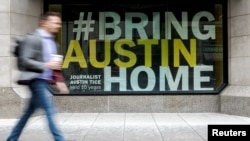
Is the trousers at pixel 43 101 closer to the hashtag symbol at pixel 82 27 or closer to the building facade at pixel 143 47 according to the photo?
the building facade at pixel 143 47

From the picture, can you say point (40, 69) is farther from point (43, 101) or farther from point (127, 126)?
point (127, 126)

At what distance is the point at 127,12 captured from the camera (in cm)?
1240

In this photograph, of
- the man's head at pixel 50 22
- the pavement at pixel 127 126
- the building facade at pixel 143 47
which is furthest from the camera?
the building facade at pixel 143 47

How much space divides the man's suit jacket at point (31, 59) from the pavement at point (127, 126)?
1.91m

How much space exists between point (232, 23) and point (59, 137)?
22.4ft

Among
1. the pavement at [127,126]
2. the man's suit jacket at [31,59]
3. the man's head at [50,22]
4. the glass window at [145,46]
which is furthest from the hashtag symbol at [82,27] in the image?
the man's suit jacket at [31,59]

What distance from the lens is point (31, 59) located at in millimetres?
6574

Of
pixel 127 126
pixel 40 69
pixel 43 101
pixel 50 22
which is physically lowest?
pixel 127 126

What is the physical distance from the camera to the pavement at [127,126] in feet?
27.5

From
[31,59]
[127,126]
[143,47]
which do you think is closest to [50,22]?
[31,59]

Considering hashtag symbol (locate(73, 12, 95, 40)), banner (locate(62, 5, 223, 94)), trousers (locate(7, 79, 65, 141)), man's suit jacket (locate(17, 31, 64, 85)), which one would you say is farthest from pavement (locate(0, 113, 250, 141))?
hashtag symbol (locate(73, 12, 95, 40))

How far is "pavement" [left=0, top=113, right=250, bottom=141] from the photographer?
8.39m

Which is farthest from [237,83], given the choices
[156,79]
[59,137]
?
[59,137]

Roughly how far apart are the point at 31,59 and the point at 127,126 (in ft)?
12.4
